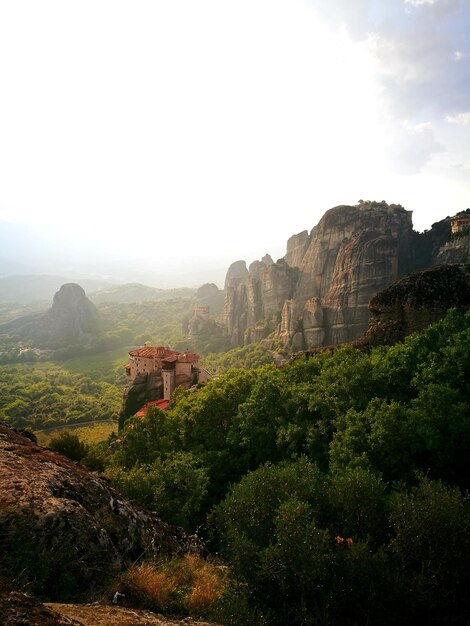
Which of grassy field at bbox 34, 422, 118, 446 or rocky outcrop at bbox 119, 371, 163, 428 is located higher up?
rocky outcrop at bbox 119, 371, 163, 428

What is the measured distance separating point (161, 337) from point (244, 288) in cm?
5381

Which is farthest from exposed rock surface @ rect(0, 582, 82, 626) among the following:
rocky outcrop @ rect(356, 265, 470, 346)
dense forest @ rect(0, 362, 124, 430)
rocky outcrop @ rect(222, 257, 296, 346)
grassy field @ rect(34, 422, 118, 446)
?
rocky outcrop @ rect(222, 257, 296, 346)

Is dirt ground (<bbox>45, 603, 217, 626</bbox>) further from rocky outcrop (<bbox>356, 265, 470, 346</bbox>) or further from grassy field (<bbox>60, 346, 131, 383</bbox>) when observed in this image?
grassy field (<bbox>60, 346, 131, 383</bbox>)

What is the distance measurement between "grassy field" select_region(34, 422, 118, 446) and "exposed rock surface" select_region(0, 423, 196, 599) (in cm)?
5730

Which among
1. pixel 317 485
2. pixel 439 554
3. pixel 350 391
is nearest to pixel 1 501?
pixel 317 485

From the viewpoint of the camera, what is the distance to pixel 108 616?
7.77 m

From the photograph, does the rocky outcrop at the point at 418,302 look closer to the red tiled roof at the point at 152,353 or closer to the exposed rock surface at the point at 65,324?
the red tiled roof at the point at 152,353

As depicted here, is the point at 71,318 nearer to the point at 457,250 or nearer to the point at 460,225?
the point at 460,225

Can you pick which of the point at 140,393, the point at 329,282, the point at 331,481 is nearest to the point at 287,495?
the point at 331,481

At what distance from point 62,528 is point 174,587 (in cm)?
347

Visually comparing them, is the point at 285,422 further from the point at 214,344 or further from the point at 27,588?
the point at 214,344

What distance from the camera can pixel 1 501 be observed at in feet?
30.1

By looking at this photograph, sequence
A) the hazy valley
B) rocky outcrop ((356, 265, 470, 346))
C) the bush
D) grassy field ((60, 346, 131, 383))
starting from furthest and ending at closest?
1. grassy field ((60, 346, 131, 383))
2. rocky outcrop ((356, 265, 470, 346))
3. the bush
4. the hazy valley

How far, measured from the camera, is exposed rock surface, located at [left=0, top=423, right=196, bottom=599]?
8.59 meters
